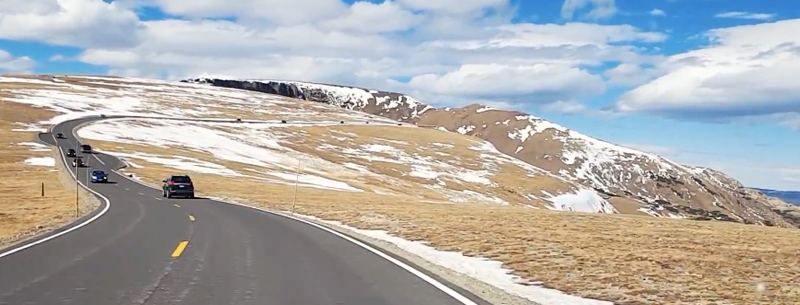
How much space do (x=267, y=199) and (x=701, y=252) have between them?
30988 mm

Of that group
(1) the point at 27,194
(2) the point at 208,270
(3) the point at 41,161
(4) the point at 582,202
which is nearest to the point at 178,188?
(1) the point at 27,194

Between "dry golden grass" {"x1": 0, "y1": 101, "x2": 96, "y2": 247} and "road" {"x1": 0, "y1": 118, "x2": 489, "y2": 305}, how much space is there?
3.16 m

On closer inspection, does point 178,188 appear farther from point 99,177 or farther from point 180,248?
point 180,248

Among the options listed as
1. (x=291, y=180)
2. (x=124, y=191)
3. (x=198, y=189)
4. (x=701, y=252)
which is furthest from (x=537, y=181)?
(x=701, y=252)

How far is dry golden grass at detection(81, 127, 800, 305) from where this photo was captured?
12359mm

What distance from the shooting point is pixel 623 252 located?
59.0 feet

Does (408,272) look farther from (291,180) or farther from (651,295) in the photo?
(291,180)

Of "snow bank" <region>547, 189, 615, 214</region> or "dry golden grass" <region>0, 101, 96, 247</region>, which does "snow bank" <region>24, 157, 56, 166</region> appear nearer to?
"dry golden grass" <region>0, 101, 96, 247</region>

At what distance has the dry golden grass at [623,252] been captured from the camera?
1236cm

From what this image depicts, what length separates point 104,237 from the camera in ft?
63.8

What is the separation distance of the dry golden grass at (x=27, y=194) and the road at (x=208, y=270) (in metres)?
3.16

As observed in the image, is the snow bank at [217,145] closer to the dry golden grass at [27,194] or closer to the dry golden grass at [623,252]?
the dry golden grass at [27,194]

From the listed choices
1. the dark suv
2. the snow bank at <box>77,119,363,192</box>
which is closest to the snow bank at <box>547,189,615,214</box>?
the snow bank at <box>77,119,363,192</box>

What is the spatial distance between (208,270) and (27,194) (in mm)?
38827
